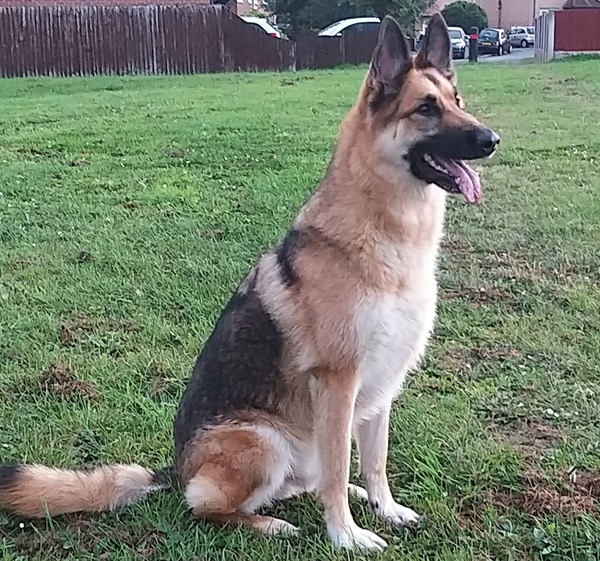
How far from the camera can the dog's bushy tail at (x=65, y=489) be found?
316 centimetres

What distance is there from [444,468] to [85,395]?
5.96ft

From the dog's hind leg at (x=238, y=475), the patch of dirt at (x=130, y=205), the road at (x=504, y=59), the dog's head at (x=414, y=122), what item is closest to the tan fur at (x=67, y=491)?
the dog's hind leg at (x=238, y=475)

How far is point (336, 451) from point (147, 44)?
2277 centimetres

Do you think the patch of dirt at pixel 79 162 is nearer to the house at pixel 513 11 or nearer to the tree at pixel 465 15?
the tree at pixel 465 15

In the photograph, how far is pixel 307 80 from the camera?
68.4 feet

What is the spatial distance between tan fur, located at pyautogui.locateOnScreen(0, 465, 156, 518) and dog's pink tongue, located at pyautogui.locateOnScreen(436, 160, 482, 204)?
5.45 ft

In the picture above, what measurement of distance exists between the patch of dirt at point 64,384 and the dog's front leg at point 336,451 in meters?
1.56

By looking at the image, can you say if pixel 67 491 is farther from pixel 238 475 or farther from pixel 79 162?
pixel 79 162

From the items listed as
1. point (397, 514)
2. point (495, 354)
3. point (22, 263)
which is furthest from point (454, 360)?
point (22, 263)

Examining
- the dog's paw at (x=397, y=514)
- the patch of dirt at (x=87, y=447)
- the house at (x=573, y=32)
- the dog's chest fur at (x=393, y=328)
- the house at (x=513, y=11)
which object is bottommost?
the dog's paw at (x=397, y=514)

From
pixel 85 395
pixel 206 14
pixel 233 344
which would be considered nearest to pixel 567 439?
pixel 233 344

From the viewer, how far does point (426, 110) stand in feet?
10.4

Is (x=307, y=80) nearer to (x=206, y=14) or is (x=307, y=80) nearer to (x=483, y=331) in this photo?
(x=206, y=14)

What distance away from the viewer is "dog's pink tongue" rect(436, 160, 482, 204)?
3.15 m
